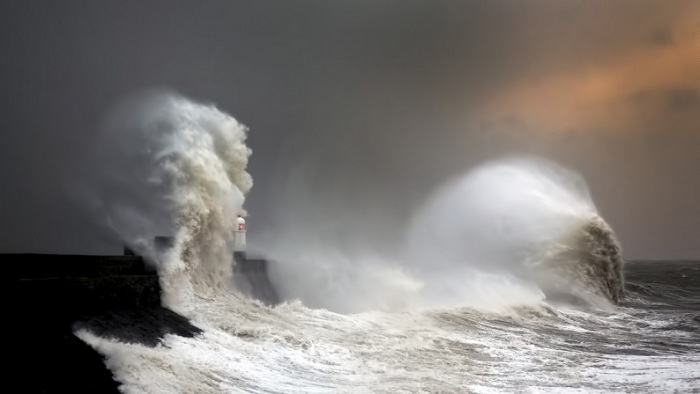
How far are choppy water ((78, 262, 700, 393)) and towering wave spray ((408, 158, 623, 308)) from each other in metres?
6.19

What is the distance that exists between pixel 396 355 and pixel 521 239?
15.4 m

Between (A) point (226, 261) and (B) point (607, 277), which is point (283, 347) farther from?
(B) point (607, 277)

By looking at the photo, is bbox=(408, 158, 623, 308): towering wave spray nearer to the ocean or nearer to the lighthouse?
the ocean

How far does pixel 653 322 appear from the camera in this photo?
16656mm

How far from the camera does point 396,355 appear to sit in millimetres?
9922

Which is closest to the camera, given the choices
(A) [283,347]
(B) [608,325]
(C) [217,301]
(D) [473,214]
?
(A) [283,347]

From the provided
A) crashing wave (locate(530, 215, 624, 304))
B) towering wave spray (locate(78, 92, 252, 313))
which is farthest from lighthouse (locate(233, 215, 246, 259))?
crashing wave (locate(530, 215, 624, 304))

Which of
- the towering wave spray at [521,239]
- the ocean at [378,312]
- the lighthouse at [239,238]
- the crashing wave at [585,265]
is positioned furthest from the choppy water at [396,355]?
the crashing wave at [585,265]

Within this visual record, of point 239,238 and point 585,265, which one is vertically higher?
point 585,265

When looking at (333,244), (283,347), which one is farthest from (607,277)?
(283,347)

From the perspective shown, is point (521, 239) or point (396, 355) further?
point (521, 239)

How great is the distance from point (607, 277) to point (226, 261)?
1549 cm

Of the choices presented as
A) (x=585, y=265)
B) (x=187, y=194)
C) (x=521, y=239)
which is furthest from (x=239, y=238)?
(x=585, y=265)

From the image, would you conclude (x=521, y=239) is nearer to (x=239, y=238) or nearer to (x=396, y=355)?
(x=239, y=238)
